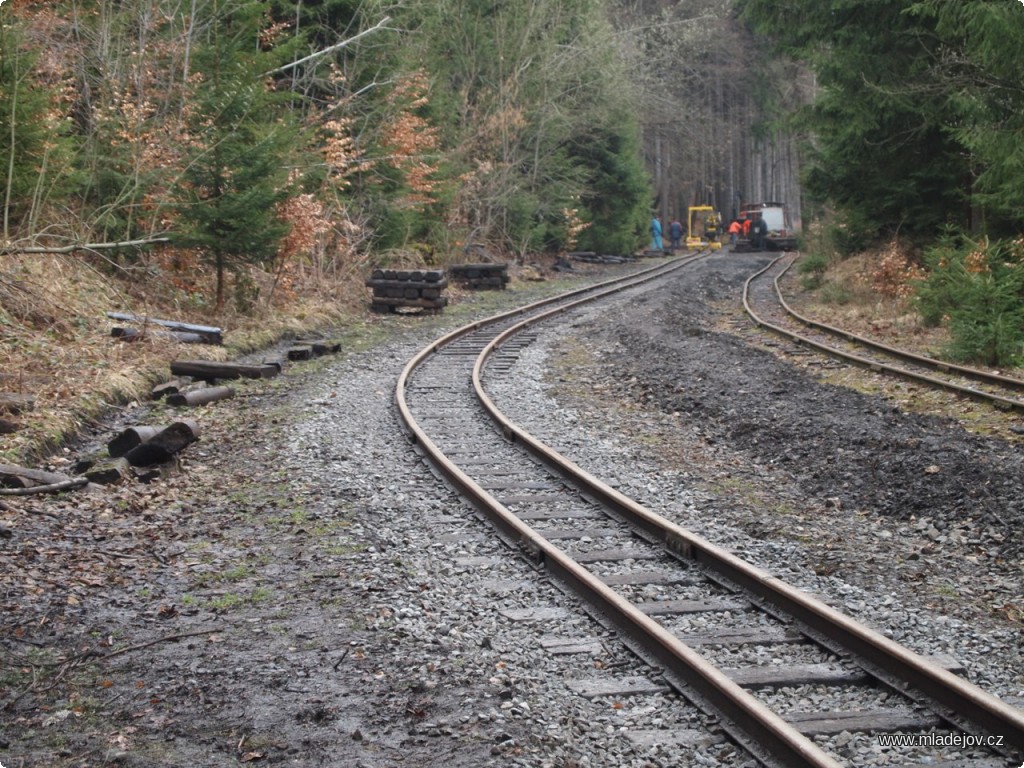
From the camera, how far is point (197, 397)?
1241 cm

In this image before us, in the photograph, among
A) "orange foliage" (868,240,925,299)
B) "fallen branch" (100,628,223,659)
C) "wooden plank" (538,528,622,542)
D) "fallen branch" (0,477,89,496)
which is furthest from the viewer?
"orange foliage" (868,240,925,299)

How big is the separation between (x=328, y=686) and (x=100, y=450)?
5.96 metres

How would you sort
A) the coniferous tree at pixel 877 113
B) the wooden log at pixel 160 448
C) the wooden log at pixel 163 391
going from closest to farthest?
the wooden log at pixel 160 448 → the wooden log at pixel 163 391 → the coniferous tree at pixel 877 113

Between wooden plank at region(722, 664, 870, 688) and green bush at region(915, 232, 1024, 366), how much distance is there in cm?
1033

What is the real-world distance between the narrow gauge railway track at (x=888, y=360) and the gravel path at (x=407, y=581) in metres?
1.31

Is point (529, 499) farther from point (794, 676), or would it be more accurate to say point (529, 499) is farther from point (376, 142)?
point (376, 142)

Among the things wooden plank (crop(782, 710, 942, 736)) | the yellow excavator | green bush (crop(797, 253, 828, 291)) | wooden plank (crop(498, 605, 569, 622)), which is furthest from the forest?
the yellow excavator

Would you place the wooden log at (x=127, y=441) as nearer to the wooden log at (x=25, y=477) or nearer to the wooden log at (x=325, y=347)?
the wooden log at (x=25, y=477)

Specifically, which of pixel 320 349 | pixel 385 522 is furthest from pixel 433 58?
pixel 385 522

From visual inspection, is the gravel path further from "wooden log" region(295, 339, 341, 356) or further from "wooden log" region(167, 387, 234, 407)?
"wooden log" region(295, 339, 341, 356)

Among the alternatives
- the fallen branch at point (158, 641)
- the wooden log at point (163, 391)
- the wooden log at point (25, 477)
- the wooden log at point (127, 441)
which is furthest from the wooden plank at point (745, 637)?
the wooden log at point (163, 391)

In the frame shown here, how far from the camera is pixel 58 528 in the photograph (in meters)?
7.48

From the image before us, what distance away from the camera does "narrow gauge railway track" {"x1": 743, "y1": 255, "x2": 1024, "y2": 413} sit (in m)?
12.1

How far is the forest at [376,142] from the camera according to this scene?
14531mm
